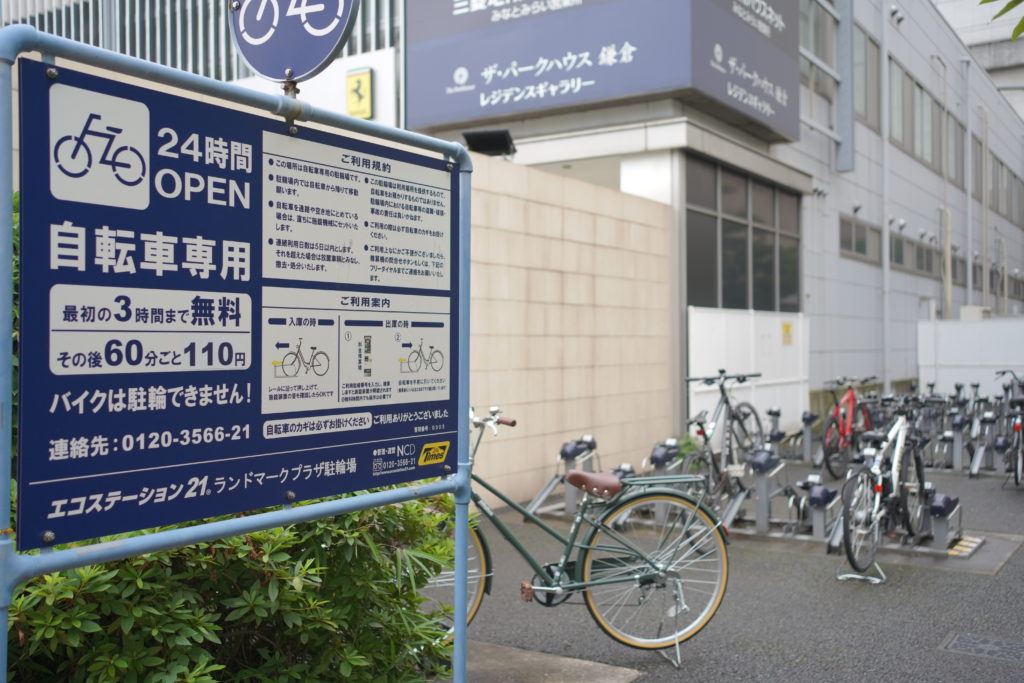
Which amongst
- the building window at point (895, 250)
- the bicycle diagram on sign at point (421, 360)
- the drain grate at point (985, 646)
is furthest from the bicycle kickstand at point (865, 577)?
the building window at point (895, 250)

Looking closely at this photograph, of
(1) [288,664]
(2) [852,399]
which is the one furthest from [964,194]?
(1) [288,664]

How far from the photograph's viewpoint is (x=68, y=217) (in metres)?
2.16

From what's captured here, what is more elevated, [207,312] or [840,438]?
[207,312]

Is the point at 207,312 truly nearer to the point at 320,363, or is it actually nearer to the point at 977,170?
the point at 320,363

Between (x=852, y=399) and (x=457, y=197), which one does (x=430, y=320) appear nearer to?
(x=457, y=197)

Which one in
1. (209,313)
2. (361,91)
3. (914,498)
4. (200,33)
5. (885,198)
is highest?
(200,33)

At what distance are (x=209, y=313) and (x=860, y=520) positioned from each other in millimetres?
5058

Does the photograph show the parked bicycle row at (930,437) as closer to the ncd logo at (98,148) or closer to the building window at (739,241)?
the building window at (739,241)

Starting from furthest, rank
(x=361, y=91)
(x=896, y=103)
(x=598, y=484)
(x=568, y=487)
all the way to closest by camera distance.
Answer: (x=896, y=103) → (x=361, y=91) → (x=568, y=487) → (x=598, y=484)

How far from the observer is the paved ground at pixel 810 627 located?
4.38 metres

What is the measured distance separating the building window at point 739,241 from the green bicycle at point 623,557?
7.62 m

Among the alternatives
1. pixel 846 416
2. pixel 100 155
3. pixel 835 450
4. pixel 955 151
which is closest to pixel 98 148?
pixel 100 155

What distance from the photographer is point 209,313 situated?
2445mm

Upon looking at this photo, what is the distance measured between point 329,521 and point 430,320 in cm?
75
